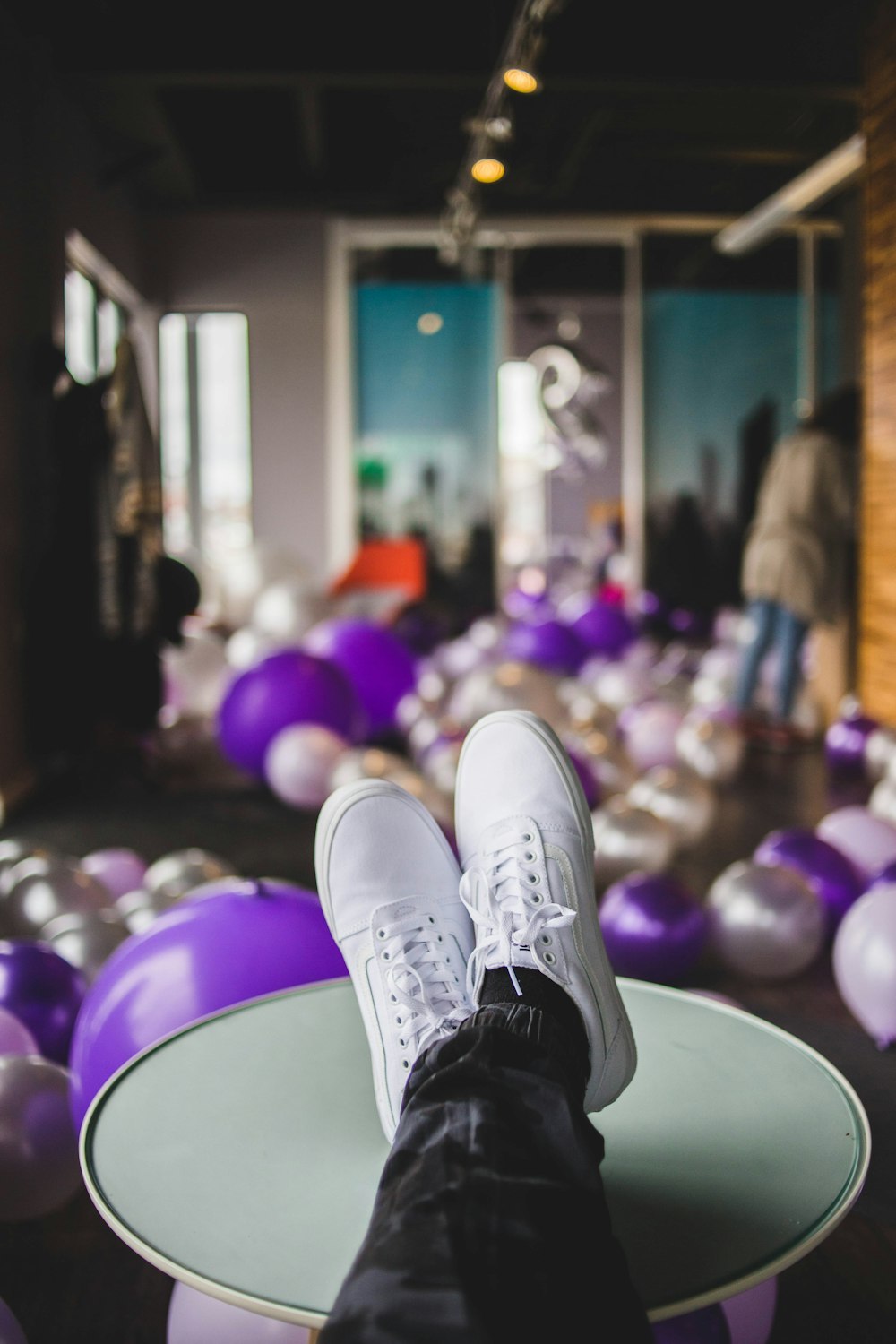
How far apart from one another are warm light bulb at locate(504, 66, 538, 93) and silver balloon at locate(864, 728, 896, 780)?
7.32 feet

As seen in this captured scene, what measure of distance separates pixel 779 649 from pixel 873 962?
2.94 m

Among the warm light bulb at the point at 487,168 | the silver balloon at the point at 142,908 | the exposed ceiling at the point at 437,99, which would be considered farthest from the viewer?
the exposed ceiling at the point at 437,99

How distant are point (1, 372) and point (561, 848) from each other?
3.17 metres

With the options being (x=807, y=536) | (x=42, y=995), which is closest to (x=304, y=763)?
(x=42, y=995)

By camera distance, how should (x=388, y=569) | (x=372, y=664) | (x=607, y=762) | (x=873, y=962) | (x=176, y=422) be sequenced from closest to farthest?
(x=873, y=962) → (x=607, y=762) → (x=372, y=664) → (x=388, y=569) → (x=176, y=422)

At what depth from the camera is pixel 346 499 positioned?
7012 millimetres

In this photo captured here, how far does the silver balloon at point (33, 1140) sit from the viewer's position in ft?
4.18

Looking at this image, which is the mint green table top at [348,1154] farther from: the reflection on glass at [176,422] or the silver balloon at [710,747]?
the reflection on glass at [176,422]

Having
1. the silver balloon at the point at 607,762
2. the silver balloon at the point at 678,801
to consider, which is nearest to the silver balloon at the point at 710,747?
the silver balloon at the point at 607,762

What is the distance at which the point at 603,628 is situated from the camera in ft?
18.5

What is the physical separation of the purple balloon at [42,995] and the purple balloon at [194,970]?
0.21 meters

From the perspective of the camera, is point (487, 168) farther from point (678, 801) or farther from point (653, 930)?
point (653, 930)

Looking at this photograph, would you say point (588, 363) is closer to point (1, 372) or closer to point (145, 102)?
point (145, 102)

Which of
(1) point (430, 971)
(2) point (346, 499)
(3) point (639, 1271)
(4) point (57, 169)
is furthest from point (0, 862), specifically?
(2) point (346, 499)
